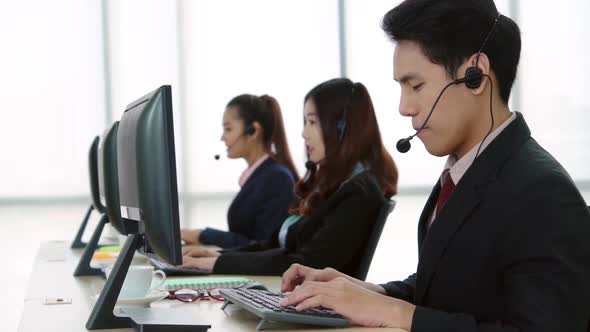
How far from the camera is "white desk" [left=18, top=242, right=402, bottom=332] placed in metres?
1.48

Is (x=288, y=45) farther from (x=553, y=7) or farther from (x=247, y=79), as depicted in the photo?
(x=553, y=7)

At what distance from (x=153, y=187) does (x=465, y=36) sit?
62 centimetres

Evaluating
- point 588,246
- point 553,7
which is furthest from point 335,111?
point 553,7

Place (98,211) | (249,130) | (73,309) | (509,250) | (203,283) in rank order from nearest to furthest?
(509,250) < (73,309) < (203,283) < (98,211) < (249,130)

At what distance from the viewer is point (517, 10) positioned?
5578 millimetres

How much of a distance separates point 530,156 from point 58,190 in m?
4.35

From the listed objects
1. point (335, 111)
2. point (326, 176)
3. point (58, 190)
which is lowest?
point (58, 190)

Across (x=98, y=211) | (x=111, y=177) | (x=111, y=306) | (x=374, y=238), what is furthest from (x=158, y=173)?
(x=98, y=211)

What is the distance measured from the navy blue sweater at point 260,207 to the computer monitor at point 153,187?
70.5 inches

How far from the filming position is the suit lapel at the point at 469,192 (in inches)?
53.9

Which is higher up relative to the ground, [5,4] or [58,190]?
[5,4]

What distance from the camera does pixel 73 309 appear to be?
1760 mm

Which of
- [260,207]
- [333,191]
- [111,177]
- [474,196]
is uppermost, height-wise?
[474,196]

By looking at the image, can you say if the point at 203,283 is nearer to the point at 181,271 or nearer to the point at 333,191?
the point at 181,271
